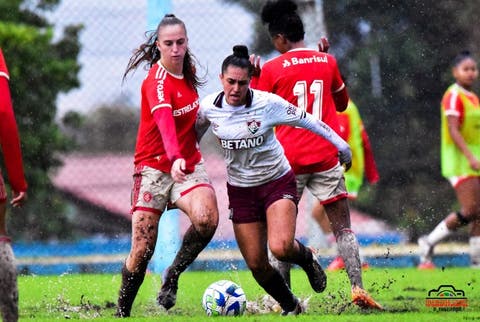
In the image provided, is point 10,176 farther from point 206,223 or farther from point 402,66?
point 402,66

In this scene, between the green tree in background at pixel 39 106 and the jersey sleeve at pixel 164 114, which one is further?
the green tree in background at pixel 39 106

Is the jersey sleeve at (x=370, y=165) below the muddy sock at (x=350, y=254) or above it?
above

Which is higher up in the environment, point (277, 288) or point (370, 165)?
point (370, 165)

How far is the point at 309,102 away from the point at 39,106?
266 inches

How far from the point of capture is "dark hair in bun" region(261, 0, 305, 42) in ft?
26.6

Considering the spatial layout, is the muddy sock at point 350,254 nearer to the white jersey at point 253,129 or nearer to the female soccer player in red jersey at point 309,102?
the female soccer player in red jersey at point 309,102

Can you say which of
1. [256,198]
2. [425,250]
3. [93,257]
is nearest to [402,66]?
[425,250]

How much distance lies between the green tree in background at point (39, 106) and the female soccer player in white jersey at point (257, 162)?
22.3ft

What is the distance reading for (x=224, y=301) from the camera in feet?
25.3

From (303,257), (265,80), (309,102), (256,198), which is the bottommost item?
(303,257)

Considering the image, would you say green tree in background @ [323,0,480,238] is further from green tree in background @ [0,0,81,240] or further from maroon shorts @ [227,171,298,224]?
maroon shorts @ [227,171,298,224]

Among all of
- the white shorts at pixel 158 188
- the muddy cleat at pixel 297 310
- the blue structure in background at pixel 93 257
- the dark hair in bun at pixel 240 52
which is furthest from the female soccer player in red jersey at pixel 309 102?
the blue structure in background at pixel 93 257

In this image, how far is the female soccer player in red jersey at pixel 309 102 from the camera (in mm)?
8008

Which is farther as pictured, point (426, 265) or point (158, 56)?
point (426, 265)
